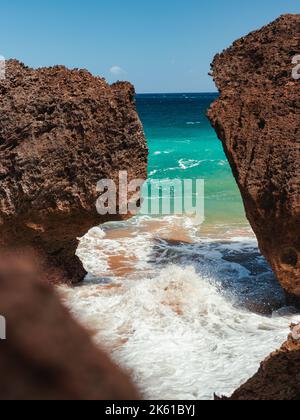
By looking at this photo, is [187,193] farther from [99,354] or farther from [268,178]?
[99,354]

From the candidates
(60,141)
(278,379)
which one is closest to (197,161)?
(60,141)

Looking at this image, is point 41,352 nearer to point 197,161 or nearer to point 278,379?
point 278,379

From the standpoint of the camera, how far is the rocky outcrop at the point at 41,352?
0.79 meters

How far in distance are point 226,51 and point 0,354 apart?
18.0 ft

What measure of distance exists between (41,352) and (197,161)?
Answer: 21332 mm

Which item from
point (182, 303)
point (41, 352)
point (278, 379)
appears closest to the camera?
point (41, 352)

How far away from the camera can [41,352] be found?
31.3 inches

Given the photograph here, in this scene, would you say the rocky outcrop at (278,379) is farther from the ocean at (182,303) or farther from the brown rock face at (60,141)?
the brown rock face at (60,141)

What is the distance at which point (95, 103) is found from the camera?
5312 millimetres

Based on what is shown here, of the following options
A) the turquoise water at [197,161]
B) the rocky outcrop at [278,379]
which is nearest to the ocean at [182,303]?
the rocky outcrop at [278,379]

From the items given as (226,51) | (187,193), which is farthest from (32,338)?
(187,193)

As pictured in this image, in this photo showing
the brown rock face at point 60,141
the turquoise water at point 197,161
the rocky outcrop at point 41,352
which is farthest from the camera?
the turquoise water at point 197,161

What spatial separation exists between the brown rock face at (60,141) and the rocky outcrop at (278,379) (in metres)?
3.21

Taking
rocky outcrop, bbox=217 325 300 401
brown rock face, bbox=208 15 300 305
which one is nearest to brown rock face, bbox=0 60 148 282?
brown rock face, bbox=208 15 300 305
